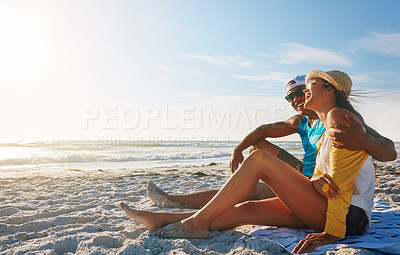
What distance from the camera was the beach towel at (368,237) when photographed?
195 cm

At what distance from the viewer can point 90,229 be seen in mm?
2609

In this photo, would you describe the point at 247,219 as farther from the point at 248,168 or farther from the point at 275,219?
the point at 248,168

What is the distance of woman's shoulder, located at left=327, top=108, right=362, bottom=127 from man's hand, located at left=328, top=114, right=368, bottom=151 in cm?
2

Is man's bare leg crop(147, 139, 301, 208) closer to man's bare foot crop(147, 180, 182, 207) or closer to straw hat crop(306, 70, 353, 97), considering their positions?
man's bare foot crop(147, 180, 182, 207)

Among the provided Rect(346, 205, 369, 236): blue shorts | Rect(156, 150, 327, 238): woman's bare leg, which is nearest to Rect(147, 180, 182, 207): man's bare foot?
Rect(156, 150, 327, 238): woman's bare leg

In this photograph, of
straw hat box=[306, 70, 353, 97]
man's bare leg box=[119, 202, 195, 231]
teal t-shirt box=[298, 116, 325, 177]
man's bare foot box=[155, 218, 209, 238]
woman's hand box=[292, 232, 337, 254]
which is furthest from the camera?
teal t-shirt box=[298, 116, 325, 177]

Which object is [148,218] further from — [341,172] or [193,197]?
[341,172]

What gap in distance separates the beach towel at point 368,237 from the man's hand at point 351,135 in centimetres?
70

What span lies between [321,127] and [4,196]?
4283mm

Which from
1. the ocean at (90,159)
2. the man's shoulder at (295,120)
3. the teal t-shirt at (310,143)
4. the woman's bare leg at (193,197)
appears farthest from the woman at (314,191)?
the ocean at (90,159)

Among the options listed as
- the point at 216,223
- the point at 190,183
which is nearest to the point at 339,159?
the point at 216,223

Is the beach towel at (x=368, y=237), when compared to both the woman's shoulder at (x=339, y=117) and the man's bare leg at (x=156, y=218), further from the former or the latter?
the woman's shoulder at (x=339, y=117)

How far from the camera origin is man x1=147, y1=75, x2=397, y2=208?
184cm

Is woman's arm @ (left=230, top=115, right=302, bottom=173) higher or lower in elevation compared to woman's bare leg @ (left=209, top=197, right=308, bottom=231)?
higher
